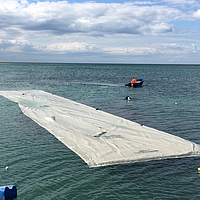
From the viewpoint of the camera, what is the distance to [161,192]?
353 inches

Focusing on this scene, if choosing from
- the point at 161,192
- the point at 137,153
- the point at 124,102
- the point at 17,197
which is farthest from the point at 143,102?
the point at 17,197

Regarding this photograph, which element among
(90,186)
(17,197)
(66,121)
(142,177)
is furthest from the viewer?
(66,121)

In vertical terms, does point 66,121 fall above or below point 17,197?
above

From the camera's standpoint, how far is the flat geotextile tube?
11.4 metres

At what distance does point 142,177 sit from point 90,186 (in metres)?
2.27

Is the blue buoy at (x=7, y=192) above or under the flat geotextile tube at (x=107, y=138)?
under

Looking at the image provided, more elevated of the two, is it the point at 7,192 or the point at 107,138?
the point at 107,138

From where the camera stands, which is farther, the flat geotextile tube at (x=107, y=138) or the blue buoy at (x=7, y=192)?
the flat geotextile tube at (x=107, y=138)

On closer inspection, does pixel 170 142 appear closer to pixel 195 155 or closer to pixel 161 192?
pixel 195 155

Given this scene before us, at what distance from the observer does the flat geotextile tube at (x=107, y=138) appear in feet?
37.2

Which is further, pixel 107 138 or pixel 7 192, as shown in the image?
pixel 107 138

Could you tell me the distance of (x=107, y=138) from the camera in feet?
44.4

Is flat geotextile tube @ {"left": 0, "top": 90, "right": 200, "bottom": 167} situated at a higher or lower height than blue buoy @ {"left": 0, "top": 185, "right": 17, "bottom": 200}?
higher

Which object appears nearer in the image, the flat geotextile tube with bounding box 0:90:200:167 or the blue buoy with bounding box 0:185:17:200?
the blue buoy with bounding box 0:185:17:200
